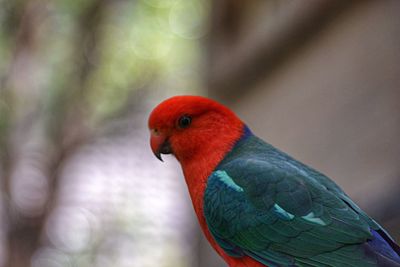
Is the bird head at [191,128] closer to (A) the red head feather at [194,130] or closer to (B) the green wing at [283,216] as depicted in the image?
(A) the red head feather at [194,130]

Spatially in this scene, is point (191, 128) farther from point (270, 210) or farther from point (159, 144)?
point (270, 210)

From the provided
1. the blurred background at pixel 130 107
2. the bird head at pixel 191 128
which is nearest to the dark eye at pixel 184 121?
the bird head at pixel 191 128

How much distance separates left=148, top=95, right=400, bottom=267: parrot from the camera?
89.0 inches

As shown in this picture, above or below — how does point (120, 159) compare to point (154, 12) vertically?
below

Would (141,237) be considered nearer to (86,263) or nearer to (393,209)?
(86,263)

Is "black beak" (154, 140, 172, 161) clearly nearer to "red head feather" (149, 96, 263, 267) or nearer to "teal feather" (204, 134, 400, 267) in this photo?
"red head feather" (149, 96, 263, 267)

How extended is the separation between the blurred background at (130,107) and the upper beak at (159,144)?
1710 millimetres

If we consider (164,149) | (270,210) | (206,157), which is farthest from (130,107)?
(270,210)

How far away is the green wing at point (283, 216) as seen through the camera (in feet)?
7.44

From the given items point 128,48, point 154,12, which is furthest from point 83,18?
point 154,12

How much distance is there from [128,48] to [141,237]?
188 centimetres

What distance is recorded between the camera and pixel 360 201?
4082 millimetres

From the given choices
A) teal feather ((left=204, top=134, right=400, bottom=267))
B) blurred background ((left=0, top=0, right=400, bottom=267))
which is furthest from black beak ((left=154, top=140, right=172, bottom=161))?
blurred background ((left=0, top=0, right=400, bottom=267))

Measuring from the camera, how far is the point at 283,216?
2359 millimetres
